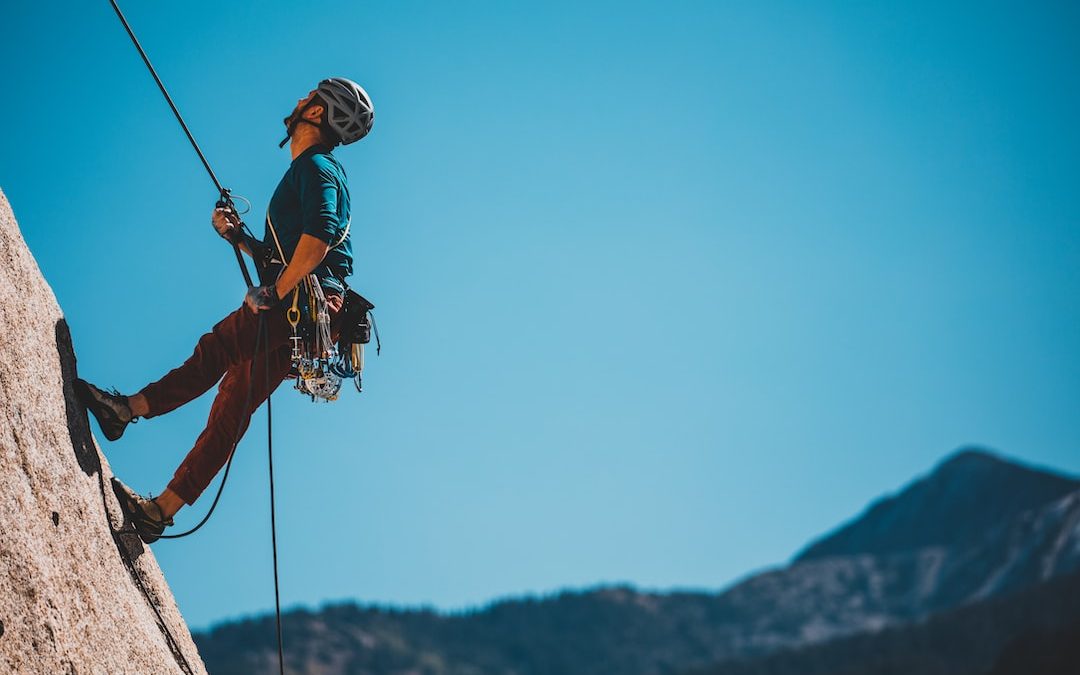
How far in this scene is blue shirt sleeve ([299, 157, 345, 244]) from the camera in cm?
802

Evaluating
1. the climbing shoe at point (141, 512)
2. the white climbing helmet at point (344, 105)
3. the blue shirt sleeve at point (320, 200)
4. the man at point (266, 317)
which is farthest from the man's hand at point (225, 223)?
the climbing shoe at point (141, 512)

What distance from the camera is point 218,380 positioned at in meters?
8.33

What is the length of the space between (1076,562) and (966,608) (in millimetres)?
27519

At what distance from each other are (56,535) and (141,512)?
110 cm

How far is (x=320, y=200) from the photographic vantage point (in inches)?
318

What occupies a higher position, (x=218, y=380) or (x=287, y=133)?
(x=287, y=133)

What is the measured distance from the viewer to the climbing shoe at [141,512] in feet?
26.4

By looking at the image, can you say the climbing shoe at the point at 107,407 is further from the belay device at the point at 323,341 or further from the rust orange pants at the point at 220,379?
the belay device at the point at 323,341

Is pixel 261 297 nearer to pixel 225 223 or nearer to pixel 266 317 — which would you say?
pixel 266 317

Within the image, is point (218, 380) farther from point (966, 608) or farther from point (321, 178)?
point (966, 608)

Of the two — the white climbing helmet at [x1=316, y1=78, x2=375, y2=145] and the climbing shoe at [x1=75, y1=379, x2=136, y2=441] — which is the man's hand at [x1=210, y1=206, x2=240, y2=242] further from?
the climbing shoe at [x1=75, y1=379, x2=136, y2=441]

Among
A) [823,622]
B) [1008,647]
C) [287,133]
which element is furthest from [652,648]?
[287,133]

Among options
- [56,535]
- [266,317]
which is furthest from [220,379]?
[56,535]

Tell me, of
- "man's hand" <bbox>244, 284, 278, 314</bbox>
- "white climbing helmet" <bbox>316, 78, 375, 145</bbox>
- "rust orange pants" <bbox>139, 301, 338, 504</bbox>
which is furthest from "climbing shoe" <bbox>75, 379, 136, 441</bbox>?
"white climbing helmet" <bbox>316, 78, 375, 145</bbox>
